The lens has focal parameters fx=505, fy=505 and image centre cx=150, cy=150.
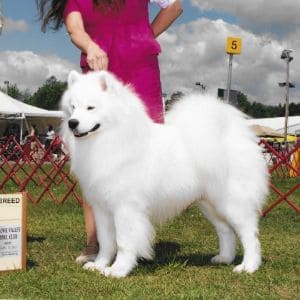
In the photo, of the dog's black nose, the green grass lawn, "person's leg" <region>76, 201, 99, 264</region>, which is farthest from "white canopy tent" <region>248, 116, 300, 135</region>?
the dog's black nose

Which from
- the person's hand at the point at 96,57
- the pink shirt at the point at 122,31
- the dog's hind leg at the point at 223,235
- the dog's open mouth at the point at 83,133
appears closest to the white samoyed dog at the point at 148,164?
the dog's open mouth at the point at 83,133

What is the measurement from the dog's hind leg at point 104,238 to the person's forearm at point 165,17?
164cm

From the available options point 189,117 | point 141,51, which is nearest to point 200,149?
point 189,117

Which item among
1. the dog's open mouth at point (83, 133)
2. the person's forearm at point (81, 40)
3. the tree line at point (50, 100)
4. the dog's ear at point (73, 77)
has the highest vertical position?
the person's forearm at point (81, 40)

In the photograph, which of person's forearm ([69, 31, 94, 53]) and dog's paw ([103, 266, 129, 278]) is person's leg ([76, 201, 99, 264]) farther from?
person's forearm ([69, 31, 94, 53])

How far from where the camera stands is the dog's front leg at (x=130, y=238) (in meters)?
3.53

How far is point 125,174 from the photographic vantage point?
11.5 feet

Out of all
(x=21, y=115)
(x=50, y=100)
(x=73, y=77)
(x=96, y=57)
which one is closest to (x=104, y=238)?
(x=73, y=77)

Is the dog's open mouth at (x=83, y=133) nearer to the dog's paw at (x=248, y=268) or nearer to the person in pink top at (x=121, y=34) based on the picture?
the person in pink top at (x=121, y=34)

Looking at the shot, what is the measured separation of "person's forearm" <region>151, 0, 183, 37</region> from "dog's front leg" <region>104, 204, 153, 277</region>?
1666mm

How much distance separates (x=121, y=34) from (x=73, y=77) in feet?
2.39

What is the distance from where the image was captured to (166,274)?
12.4 ft

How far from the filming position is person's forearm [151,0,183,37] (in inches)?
168

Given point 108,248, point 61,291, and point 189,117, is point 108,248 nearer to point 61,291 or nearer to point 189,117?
point 61,291
